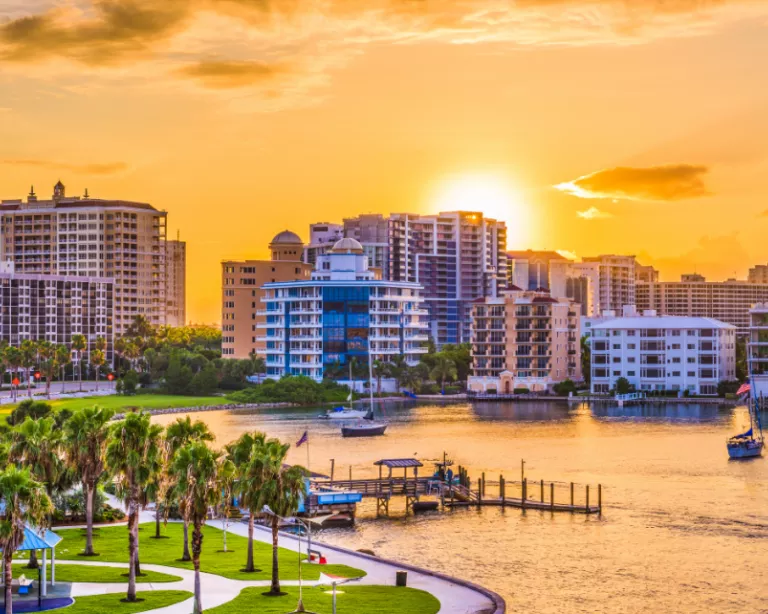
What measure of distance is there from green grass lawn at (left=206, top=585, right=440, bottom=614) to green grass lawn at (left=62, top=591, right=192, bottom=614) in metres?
2.48

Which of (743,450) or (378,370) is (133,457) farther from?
(378,370)

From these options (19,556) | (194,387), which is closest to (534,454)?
(19,556)

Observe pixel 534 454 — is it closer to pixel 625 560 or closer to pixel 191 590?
pixel 625 560

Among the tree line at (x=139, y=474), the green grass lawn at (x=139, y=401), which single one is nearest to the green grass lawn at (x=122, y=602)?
the tree line at (x=139, y=474)

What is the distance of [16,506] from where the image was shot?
44469mm

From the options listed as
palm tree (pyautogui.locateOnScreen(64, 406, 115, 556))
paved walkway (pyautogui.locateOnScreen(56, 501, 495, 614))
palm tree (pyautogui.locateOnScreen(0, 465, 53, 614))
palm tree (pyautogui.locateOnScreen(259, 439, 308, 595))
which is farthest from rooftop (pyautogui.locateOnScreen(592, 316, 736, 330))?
palm tree (pyautogui.locateOnScreen(0, 465, 53, 614))

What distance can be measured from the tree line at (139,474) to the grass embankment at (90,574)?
93 centimetres

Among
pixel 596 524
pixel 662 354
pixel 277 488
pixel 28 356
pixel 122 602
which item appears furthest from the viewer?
pixel 662 354

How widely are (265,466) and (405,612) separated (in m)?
8.92

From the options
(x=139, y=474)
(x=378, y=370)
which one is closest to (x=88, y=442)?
(x=139, y=474)

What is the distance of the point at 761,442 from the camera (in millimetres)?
115438

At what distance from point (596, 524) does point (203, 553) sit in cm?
2671

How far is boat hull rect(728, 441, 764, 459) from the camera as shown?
111 metres

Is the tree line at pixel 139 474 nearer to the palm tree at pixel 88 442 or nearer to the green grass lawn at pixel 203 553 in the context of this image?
the palm tree at pixel 88 442
